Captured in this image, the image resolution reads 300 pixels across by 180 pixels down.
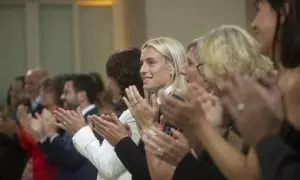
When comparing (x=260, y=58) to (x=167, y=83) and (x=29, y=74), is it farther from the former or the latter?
(x=29, y=74)

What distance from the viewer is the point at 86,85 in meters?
3.67

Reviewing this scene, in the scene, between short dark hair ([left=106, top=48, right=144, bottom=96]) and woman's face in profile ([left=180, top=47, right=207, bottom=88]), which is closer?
woman's face in profile ([left=180, top=47, right=207, bottom=88])

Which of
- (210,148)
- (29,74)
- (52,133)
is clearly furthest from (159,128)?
(29,74)

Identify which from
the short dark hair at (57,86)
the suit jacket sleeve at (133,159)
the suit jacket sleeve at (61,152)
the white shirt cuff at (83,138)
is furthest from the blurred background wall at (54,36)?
the suit jacket sleeve at (133,159)

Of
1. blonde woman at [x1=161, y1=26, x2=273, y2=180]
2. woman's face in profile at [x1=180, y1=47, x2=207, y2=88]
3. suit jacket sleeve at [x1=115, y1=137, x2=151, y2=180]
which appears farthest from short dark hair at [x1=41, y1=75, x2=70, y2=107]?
blonde woman at [x1=161, y1=26, x2=273, y2=180]

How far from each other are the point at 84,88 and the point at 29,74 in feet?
5.18

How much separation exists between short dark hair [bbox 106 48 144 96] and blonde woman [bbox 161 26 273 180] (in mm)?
831

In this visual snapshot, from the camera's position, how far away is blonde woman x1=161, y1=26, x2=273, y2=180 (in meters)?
1.42

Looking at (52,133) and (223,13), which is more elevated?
(223,13)

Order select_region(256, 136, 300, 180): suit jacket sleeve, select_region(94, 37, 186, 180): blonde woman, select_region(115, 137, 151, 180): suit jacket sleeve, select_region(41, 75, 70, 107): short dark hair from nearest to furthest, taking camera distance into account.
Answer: select_region(256, 136, 300, 180): suit jacket sleeve, select_region(94, 37, 186, 180): blonde woman, select_region(115, 137, 151, 180): suit jacket sleeve, select_region(41, 75, 70, 107): short dark hair

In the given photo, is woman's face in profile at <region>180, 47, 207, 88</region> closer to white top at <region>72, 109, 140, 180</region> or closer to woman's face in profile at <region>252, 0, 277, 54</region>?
woman's face in profile at <region>252, 0, 277, 54</region>

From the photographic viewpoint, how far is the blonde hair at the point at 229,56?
1772 mm

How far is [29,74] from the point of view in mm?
5113

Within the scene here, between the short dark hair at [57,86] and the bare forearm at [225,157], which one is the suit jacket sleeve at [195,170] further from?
the short dark hair at [57,86]
